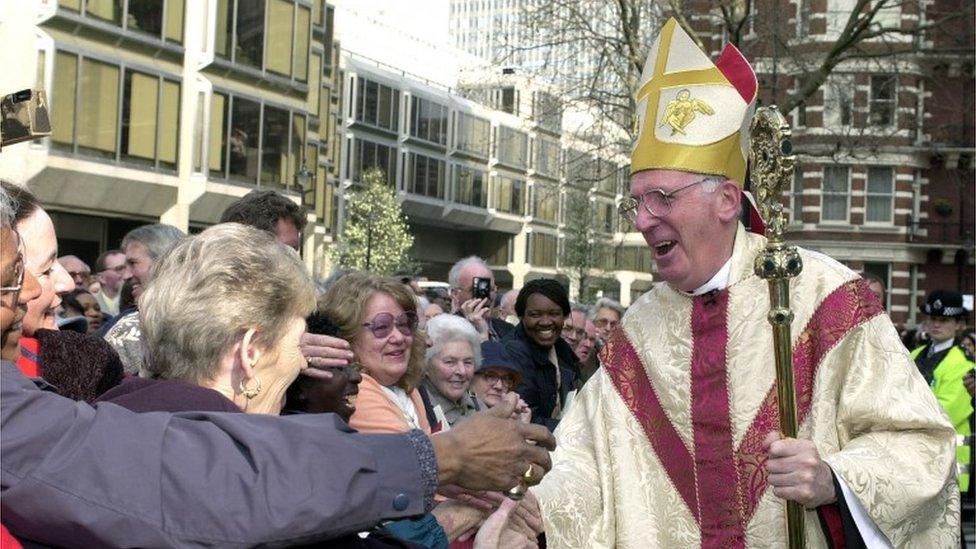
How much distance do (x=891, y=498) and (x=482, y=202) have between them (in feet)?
222

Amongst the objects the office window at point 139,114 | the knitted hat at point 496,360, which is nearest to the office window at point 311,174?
the office window at point 139,114

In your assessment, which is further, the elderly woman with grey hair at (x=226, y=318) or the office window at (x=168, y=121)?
the office window at (x=168, y=121)

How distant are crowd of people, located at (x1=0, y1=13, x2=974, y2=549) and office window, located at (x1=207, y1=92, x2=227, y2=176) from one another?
22578 mm

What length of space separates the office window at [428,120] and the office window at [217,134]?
35862 mm

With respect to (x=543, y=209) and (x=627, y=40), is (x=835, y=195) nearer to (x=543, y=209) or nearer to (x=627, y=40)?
(x=627, y=40)

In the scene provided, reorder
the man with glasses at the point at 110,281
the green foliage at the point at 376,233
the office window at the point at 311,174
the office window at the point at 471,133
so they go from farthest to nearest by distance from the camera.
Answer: the office window at the point at 471,133 → the green foliage at the point at 376,233 → the office window at the point at 311,174 → the man with glasses at the point at 110,281

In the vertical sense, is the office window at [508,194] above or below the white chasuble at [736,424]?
above

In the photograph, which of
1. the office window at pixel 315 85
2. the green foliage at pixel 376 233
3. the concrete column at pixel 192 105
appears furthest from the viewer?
the green foliage at pixel 376 233

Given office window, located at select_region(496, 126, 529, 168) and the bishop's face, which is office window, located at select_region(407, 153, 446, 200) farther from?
the bishop's face

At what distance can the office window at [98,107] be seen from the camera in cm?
2500

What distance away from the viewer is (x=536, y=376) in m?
7.82

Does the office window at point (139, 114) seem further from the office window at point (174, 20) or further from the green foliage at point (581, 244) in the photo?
the green foliage at point (581, 244)

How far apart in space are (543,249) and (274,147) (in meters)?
47.5

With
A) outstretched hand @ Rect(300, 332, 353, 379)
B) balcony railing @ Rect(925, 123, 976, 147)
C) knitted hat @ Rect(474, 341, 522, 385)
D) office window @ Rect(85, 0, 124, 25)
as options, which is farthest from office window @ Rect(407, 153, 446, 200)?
outstretched hand @ Rect(300, 332, 353, 379)
